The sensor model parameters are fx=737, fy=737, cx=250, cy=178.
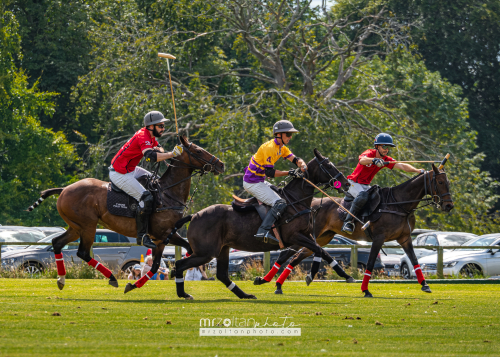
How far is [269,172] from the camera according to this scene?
38.1ft

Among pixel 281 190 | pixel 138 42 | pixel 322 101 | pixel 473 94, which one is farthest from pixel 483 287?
pixel 473 94

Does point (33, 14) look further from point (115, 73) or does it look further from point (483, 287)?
point (483, 287)

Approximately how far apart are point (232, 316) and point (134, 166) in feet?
13.6

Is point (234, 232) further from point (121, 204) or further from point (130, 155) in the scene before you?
point (130, 155)

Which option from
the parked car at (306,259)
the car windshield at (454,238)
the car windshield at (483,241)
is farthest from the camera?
the car windshield at (454,238)

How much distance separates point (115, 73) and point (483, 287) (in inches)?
674

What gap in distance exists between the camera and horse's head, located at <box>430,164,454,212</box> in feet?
44.0

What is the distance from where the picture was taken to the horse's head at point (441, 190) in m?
13.4

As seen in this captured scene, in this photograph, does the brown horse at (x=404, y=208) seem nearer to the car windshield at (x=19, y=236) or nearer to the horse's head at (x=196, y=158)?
the horse's head at (x=196, y=158)

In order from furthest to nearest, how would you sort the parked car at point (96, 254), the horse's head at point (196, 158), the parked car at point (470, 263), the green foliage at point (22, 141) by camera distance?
the green foliage at point (22, 141) → the parked car at point (470, 263) → the parked car at point (96, 254) → the horse's head at point (196, 158)

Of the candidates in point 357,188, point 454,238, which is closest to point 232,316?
point 357,188

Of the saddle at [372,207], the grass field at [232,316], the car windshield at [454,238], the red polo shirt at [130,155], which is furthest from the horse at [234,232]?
the car windshield at [454,238]

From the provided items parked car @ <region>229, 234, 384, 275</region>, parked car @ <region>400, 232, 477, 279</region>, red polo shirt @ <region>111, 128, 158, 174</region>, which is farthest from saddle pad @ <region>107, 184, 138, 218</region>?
parked car @ <region>400, 232, 477, 279</region>

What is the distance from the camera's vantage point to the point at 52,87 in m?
37.4
